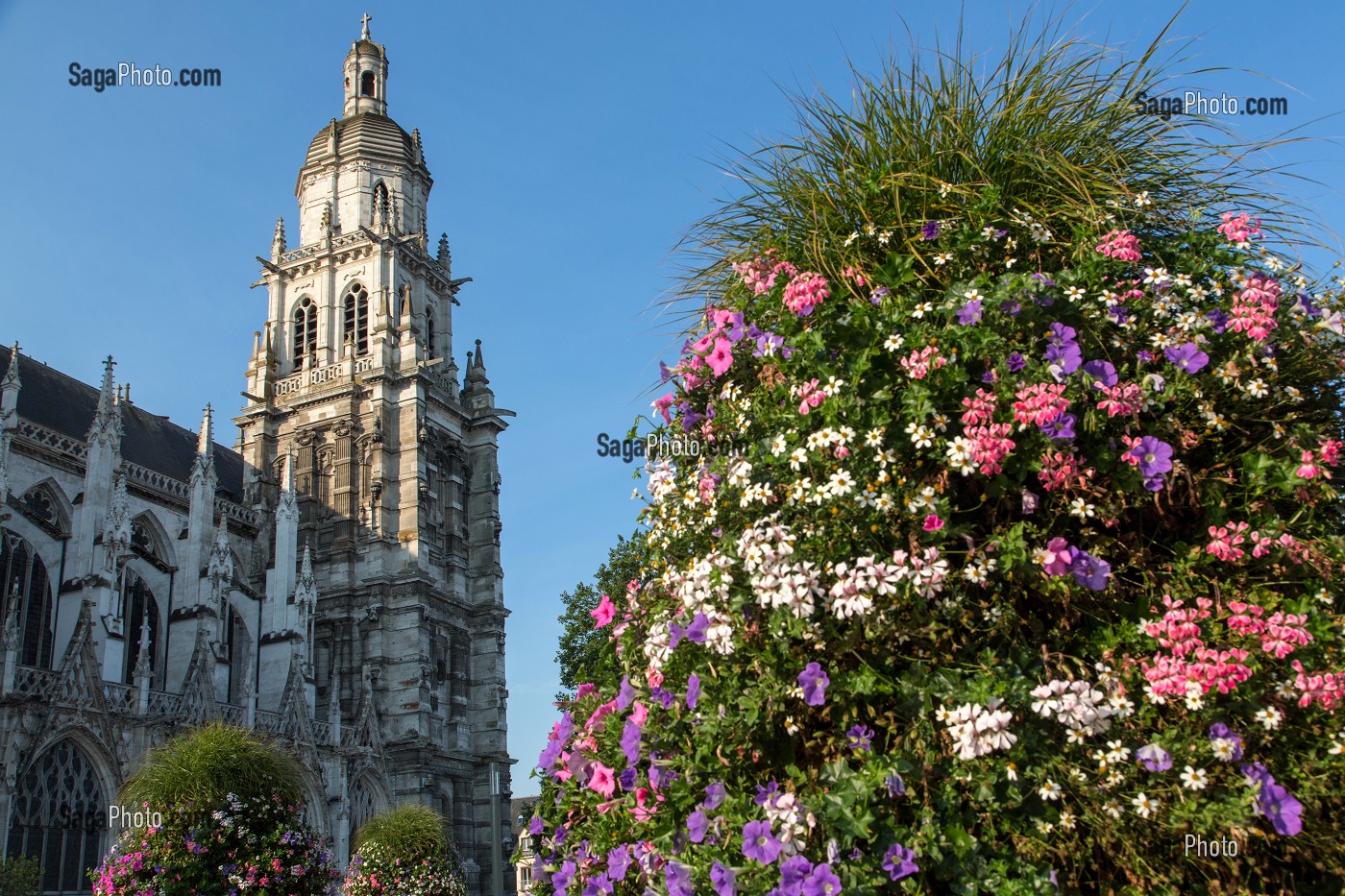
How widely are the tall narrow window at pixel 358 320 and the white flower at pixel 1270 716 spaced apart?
41.1 m

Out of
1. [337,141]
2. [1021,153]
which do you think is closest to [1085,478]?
[1021,153]

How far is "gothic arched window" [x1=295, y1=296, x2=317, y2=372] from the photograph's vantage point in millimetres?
42688

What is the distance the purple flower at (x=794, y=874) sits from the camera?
3.24m

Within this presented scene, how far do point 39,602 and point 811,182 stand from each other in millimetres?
30206

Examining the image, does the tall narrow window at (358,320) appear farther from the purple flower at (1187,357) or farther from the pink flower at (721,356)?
the purple flower at (1187,357)

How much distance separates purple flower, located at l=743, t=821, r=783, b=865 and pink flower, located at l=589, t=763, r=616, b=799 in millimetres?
866

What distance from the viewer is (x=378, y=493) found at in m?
38.6

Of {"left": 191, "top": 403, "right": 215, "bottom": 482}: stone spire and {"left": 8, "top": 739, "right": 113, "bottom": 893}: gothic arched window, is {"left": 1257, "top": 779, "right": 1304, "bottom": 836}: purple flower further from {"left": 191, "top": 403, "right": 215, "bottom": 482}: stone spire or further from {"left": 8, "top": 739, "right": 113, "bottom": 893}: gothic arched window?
{"left": 191, "top": 403, "right": 215, "bottom": 482}: stone spire

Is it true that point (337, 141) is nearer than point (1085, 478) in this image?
No

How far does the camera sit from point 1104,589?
374 cm

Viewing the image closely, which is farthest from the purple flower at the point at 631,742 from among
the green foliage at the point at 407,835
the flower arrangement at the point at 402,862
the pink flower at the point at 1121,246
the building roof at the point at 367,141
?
the building roof at the point at 367,141

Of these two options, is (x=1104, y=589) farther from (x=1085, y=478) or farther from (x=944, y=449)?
(x=944, y=449)

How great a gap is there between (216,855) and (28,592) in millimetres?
19940

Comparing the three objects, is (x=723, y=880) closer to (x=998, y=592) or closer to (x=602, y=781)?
(x=602, y=781)
